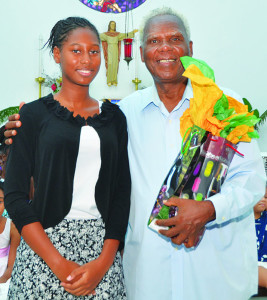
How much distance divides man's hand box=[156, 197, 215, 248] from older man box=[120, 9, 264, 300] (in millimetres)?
155

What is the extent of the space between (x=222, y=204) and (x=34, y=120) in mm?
706

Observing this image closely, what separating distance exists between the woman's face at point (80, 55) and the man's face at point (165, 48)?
342 millimetres

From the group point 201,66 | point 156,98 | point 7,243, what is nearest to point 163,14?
point 156,98

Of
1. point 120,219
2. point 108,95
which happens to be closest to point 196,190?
point 120,219

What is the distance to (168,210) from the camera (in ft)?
4.97

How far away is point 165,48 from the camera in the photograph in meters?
1.84

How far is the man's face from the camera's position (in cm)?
185

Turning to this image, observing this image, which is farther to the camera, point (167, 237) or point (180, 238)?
point (167, 237)

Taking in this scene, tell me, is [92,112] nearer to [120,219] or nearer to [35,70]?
[120,219]

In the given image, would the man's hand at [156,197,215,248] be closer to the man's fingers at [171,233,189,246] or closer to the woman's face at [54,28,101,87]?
the man's fingers at [171,233,189,246]

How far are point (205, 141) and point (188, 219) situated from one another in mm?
266

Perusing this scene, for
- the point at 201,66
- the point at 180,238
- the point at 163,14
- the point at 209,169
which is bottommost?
the point at 180,238

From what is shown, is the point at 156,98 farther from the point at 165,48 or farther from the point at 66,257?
the point at 66,257

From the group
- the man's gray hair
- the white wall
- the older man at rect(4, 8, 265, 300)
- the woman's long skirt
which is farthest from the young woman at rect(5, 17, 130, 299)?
the white wall
